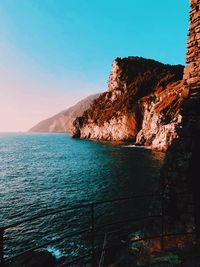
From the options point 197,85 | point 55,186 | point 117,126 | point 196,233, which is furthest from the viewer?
point 117,126

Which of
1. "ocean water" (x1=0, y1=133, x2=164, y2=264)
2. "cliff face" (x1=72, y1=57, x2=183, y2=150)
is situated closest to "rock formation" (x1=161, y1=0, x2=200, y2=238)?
"ocean water" (x1=0, y1=133, x2=164, y2=264)

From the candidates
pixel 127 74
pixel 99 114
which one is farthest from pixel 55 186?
pixel 127 74

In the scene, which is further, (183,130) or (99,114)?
(99,114)

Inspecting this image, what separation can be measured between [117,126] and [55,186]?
79.7 metres

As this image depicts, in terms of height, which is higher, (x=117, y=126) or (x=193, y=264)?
(x=117, y=126)

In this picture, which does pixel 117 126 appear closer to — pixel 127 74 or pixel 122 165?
pixel 127 74

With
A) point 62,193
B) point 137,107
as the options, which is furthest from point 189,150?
point 137,107

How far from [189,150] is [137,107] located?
312ft

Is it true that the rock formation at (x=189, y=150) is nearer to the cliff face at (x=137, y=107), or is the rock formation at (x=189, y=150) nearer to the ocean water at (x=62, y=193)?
the ocean water at (x=62, y=193)

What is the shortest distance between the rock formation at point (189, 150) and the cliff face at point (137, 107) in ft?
184

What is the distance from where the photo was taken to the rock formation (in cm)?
933

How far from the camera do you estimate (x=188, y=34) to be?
1189cm

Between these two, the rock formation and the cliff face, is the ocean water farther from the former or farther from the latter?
the cliff face

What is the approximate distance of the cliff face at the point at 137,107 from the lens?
7594 cm
